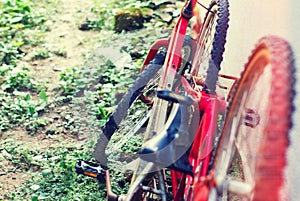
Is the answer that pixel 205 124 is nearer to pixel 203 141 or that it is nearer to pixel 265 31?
pixel 203 141

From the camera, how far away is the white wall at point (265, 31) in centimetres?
281

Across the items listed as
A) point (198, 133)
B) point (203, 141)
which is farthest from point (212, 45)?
point (203, 141)

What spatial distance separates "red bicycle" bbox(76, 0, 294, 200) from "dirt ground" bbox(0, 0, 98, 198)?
645 mm

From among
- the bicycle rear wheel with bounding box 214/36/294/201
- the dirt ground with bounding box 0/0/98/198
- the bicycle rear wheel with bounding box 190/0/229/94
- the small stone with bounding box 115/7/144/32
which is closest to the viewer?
the bicycle rear wheel with bounding box 214/36/294/201

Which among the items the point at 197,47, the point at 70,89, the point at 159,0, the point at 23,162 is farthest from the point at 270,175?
the point at 159,0

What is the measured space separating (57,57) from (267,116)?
399cm

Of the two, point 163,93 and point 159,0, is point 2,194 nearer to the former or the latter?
point 163,93

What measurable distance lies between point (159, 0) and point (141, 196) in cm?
411

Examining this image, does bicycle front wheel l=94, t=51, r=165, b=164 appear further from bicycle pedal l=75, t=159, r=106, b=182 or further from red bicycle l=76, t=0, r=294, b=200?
bicycle pedal l=75, t=159, r=106, b=182

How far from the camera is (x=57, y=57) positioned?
5660 mm

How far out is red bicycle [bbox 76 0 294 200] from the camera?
5.61 ft

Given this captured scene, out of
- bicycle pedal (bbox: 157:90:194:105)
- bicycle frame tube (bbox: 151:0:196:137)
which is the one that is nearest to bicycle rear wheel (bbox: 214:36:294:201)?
bicycle pedal (bbox: 157:90:194:105)

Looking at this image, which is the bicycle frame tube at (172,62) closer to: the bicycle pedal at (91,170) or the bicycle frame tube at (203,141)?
the bicycle frame tube at (203,141)

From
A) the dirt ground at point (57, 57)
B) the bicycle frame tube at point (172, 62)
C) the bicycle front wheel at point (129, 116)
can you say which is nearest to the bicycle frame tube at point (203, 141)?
the bicycle frame tube at point (172, 62)
